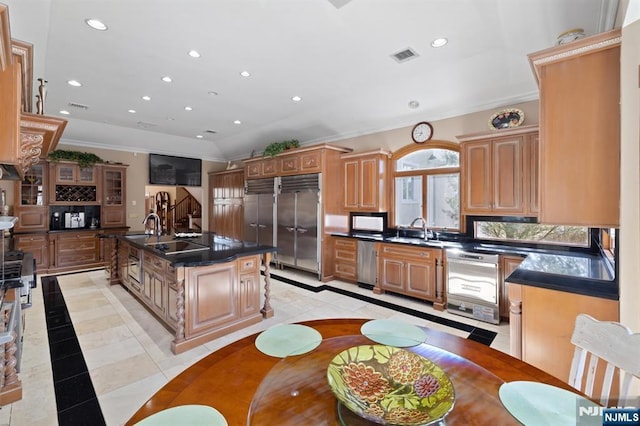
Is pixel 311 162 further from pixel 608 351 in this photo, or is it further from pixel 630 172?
pixel 608 351

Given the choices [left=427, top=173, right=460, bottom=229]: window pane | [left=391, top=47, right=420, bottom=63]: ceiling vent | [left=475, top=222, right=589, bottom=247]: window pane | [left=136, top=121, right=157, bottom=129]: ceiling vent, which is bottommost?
[left=475, top=222, right=589, bottom=247]: window pane

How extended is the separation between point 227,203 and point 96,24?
528 cm

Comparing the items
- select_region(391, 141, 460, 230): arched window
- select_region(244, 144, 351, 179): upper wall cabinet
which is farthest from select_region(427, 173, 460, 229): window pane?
select_region(244, 144, 351, 179): upper wall cabinet

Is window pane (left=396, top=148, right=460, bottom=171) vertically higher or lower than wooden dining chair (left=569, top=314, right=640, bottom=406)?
higher

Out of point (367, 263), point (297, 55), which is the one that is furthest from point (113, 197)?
point (367, 263)

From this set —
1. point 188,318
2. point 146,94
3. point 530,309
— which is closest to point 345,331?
point 530,309

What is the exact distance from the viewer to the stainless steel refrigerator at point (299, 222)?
5.12 meters

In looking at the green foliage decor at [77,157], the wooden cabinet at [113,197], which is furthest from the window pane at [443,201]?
the green foliage decor at [77,157]

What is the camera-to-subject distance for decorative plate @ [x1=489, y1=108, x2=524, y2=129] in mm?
3613

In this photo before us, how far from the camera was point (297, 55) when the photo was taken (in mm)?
3246

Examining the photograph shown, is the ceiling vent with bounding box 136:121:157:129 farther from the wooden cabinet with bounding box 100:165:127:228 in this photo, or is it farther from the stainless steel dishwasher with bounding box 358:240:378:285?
the stainless steel dishwasher with bounding box 358:240:378:285

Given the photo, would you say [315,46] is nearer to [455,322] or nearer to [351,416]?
[351,416]

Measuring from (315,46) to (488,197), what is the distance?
279 cm

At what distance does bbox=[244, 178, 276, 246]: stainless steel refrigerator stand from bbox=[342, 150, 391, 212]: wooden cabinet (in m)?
1.70
